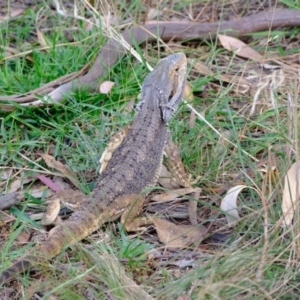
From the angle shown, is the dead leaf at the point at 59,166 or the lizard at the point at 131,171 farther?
the dead leaf at the point at 59,166

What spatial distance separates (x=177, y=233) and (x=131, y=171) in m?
0.52

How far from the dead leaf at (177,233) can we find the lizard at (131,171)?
0.61 feet

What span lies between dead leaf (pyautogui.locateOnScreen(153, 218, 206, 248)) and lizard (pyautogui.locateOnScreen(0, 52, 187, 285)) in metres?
0.19

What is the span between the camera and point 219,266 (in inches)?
139

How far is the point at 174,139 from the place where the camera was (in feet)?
16.8

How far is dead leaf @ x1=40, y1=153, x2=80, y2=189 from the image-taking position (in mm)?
4840

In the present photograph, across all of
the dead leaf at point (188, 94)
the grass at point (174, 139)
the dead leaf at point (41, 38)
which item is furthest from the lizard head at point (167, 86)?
the dead leaf at point (41, 38)

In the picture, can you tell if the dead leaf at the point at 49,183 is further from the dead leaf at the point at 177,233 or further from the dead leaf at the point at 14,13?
the dead leaf at the point at 14,13

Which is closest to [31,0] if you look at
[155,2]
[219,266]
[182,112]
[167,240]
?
[155,2]

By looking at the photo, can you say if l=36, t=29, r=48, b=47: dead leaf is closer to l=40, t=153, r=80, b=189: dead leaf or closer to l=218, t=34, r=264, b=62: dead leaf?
l=40, t=153, r=80, b=189: dead leaf

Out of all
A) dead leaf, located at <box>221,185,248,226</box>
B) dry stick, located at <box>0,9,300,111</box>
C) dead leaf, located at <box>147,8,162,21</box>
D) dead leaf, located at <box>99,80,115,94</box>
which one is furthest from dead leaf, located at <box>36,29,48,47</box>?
dead leaf, located at <box>221,185,248,226</box>

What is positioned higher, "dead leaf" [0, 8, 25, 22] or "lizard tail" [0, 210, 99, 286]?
"dead leaf" [0, 8, 25, 22]

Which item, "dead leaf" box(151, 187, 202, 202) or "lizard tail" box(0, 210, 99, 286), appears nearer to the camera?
"lizard tail" box(0, 210, 99, 286)

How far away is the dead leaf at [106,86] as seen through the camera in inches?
219
